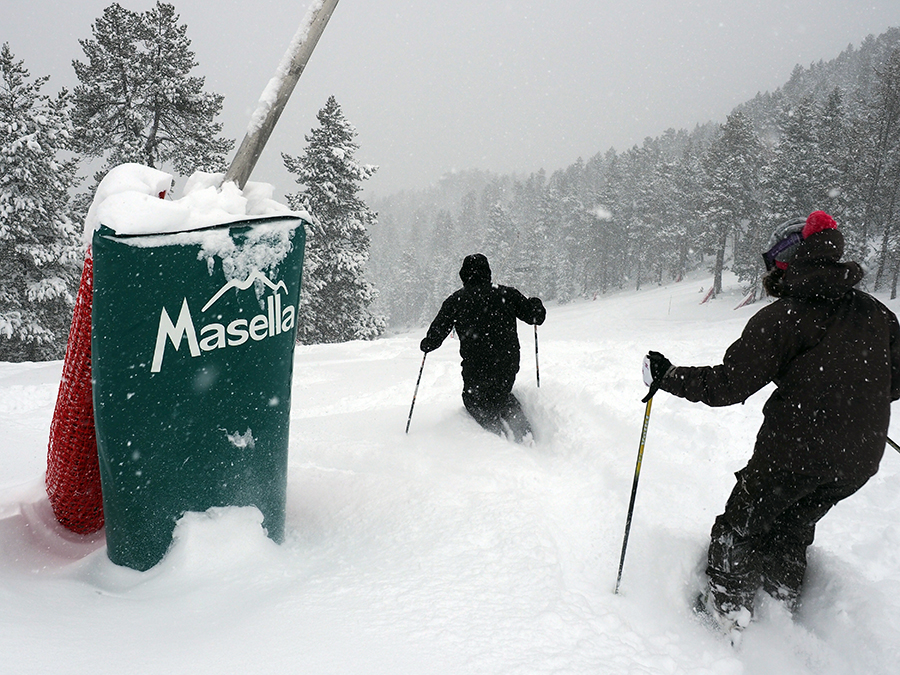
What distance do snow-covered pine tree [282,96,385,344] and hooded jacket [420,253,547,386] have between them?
15.3m

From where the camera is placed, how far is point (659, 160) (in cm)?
6750

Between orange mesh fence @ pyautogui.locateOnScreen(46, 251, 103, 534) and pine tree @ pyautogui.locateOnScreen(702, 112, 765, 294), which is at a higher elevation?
pine tree @ pyautogui.locateOnScreen(702, 112, 765, 294)

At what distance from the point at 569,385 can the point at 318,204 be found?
17.1 metres

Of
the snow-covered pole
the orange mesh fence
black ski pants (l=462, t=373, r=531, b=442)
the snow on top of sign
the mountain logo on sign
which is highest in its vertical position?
the snow-covered pole

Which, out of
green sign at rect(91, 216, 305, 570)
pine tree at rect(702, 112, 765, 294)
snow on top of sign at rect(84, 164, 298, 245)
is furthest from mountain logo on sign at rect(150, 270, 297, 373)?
pine tree at rect(702, 112, 765, 294)

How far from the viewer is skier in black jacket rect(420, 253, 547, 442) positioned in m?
5.16

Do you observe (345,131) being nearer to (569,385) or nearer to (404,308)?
(569,385)

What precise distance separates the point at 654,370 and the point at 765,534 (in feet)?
3.46

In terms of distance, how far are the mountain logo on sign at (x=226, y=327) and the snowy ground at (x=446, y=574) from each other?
708mm

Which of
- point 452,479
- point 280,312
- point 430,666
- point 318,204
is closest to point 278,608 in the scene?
point 430,666

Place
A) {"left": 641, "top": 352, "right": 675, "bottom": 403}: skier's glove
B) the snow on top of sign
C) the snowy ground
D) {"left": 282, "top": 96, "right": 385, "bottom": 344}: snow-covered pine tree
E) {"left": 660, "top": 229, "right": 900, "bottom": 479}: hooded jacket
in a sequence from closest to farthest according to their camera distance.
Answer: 1. the snowy ground
2. the snow on top of sign
3. {"left": 660, "top": 229, "right": 900, "bottom": 479}: hooded jacket
4. {"left": 641, "top": 352, "right": 675, "bottom": 403}: skier's glove
5. {"left": 282, "top": 96, "right": 385, "bottom": 344}: snow-covered pine tree

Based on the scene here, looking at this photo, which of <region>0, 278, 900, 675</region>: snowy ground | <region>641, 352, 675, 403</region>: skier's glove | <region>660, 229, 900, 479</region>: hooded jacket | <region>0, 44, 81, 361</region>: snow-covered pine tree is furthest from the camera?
<region>0, 44, 81, 361</region>: snow-covered pine tree

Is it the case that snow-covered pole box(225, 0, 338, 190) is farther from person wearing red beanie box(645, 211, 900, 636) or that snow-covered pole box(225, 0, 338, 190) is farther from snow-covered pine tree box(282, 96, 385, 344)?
snow-covered pine tree box(282, 96, 385, 344)

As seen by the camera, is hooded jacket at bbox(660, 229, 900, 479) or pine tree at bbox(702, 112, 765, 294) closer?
hooded jacket at bbox(660, 229, 900, 479)
